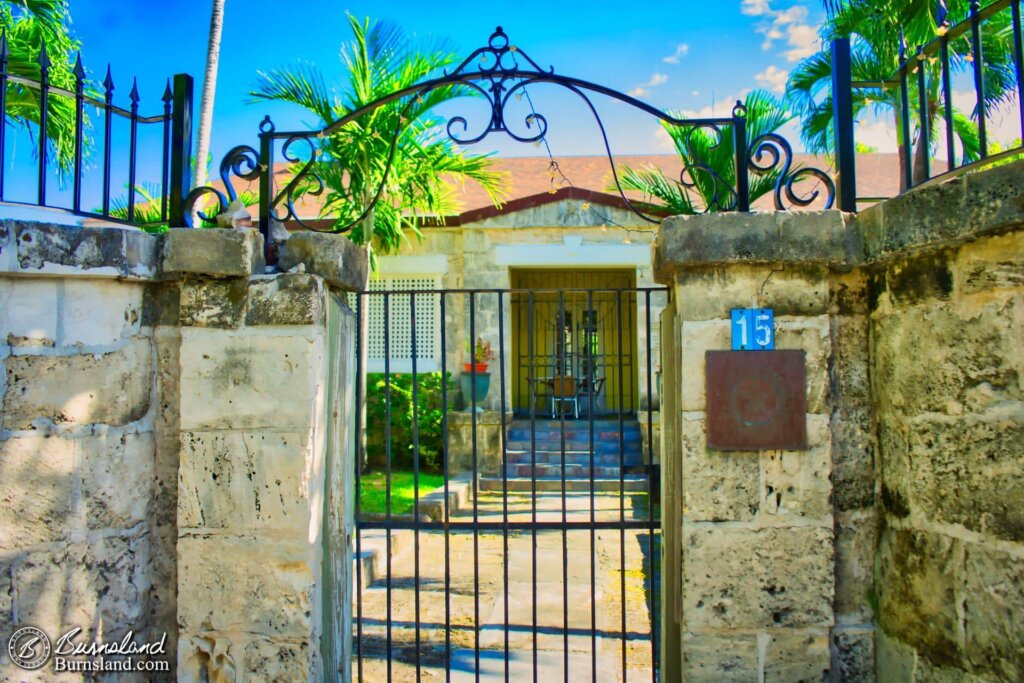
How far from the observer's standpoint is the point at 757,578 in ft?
9.26

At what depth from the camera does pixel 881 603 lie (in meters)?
2.85

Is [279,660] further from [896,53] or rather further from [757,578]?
[896,53]

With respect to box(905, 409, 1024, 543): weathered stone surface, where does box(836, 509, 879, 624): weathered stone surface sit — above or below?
below

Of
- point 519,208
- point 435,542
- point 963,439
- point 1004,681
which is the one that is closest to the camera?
point 1004,681

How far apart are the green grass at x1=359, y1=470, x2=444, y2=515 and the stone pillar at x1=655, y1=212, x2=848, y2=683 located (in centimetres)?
470

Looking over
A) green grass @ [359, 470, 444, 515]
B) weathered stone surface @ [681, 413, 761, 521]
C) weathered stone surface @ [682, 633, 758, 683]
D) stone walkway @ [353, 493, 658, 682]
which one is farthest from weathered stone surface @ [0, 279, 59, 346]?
green grass @ [359, 470, 444, 515]

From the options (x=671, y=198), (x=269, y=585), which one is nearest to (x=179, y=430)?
(x=269, y=585)

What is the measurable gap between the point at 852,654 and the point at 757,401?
3.37ft

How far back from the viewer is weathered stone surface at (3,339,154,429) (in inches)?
107

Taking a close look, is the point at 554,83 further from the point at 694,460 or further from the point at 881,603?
the point at 881,603

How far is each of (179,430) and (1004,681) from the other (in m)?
2.96

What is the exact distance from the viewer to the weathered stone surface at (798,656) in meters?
2.81

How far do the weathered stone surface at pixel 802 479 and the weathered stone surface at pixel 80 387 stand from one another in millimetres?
2394

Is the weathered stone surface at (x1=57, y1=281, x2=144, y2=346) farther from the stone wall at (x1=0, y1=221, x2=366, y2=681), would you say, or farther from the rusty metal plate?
the rusty metal plate
